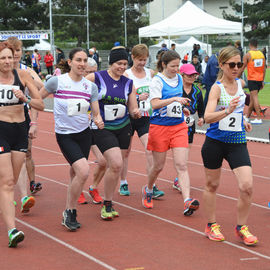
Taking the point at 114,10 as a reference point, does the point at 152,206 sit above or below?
below

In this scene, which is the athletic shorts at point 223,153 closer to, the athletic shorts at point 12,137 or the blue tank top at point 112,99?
the blue tank top at point 112,99

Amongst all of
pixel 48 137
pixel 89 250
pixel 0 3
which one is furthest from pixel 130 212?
pixel 0 3

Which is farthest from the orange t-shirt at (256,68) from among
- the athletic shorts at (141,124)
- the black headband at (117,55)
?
the black headband at (117,55)

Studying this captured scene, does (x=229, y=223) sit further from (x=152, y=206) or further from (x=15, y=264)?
(x=15, y=264)

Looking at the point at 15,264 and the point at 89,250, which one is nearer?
the point at 15,264

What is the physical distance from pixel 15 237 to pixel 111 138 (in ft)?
6.16

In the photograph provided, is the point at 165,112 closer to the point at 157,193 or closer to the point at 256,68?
the point at 157,193

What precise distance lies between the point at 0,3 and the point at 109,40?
11575 millimetres

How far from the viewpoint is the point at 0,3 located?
60.0 m

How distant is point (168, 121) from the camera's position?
7762 mm

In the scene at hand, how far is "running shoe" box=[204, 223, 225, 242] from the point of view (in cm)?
632

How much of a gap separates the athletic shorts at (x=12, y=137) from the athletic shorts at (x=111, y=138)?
1.12m

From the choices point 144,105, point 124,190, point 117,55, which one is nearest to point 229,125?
point 117,55

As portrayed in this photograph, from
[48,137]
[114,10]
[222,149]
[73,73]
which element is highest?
[114,10]
